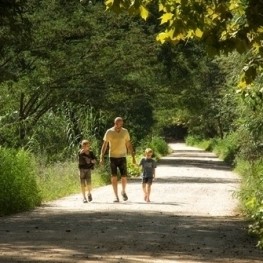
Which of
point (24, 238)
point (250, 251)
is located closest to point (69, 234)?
point (24, 238)

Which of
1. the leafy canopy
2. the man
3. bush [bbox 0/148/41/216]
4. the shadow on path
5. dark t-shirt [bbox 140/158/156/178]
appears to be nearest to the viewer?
the leafy canopy

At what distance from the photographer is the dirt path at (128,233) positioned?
35.2 ft

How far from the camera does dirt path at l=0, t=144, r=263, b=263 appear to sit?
35.2ft

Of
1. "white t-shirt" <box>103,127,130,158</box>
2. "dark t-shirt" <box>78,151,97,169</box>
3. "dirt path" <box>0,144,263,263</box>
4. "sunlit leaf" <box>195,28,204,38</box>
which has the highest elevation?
"sunlit leaf" <box>195,28,204,38</box>

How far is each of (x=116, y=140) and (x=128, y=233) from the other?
710cm

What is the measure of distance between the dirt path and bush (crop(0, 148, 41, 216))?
44 cm

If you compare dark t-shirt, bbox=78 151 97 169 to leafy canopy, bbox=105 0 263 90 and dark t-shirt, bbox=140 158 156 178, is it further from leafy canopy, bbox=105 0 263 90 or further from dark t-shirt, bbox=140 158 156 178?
leafy canopy, bbox=105 0 263 90

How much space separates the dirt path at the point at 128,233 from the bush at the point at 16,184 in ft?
1.44

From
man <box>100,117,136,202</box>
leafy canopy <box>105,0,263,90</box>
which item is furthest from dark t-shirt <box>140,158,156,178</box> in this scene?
leafy canopy <box>105,0,263,90</box>

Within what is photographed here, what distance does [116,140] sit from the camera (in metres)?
20.0

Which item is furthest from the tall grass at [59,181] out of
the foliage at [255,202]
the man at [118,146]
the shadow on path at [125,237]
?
the shadow on path at [125,237]

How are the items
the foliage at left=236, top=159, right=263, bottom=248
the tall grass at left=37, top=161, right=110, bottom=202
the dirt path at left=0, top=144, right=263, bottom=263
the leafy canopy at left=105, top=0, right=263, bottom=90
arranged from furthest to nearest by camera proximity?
1. the tall grass at left=37, top=161, right=110, bottom=202
2. the foliage at left=236, top=159, right=263, bottom=248
3. the dirt path at left=0, top=144, right=263, bottom=263
4. the leafy canopy at left=105, top=0, right=263, bottom=90

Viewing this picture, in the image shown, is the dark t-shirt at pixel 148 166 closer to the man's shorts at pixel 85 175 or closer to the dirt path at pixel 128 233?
the dirt path at pixel 128 233

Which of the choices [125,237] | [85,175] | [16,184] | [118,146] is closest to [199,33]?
[125,237]
